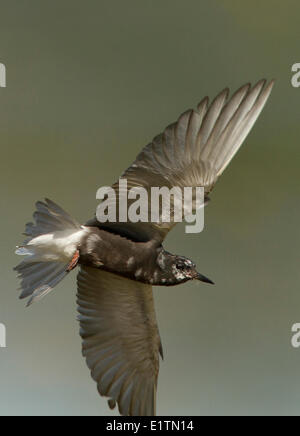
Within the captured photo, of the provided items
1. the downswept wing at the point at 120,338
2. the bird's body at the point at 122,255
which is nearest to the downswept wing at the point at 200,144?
the bird's body at the point at 122,255

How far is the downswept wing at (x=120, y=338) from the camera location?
271cm

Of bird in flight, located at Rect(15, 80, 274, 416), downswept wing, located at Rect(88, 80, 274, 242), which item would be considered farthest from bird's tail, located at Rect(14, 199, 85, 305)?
downswept wing, located at Rect(88, 80, 274, 242)

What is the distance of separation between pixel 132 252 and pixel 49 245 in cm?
21

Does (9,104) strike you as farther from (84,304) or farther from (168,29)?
(84,304)

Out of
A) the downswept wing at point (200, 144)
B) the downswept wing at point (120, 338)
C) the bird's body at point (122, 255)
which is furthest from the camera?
the downswept wing at point (120, 338)

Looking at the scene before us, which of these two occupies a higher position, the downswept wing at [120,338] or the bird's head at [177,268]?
the bird's head at [177,268]

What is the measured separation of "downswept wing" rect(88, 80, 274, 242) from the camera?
2350 mm

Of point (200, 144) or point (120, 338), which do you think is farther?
point (120, 338)

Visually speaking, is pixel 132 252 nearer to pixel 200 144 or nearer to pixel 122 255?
pixel 122 255

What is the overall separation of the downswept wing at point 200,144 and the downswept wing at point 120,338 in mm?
370

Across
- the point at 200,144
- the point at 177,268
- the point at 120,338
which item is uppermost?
the point at 200,144

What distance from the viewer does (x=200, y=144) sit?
2.41m

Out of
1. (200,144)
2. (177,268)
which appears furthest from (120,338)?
(200,144)

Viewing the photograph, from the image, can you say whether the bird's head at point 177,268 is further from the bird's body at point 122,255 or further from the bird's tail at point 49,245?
the bird's tail at point 49,245
